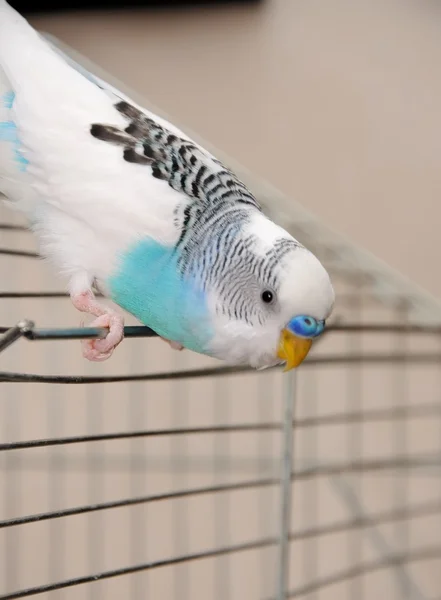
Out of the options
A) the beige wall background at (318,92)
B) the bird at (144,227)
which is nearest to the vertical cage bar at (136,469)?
the beige wall background at (318,92)

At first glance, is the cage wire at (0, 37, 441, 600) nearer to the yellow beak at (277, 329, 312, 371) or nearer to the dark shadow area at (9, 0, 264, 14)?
the dark shadow area at (9, 0, 264, 14)

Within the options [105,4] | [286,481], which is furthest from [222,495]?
[105,4]

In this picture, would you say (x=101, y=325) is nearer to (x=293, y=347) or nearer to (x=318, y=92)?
(x=293, y=347)

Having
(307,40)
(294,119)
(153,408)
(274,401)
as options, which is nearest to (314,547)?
(274,401)

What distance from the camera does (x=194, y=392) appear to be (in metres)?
1.16

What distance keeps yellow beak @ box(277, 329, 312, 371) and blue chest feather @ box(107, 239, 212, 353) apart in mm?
63

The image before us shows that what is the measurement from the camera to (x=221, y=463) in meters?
1.15

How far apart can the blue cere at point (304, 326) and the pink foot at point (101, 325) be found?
0.14 metres

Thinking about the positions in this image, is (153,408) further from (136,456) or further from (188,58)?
(188,58)

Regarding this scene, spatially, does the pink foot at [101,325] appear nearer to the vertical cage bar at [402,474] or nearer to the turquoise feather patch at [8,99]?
the turquoise feather patch at [8,99]

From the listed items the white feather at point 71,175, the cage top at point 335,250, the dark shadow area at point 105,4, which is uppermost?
the dark shadow area at point 105,4

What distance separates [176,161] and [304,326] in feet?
0.68

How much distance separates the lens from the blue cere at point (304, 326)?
522mm

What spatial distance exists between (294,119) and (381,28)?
18 cm
